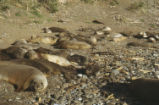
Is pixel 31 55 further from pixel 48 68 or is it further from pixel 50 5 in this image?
pixel 50 5

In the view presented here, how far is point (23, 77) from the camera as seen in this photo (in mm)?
4188

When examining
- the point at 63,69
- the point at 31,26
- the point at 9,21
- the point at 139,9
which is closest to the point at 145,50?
the point at 63,69

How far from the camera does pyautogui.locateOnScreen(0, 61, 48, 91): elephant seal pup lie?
403 cm

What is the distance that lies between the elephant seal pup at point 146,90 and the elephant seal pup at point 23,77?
150cm

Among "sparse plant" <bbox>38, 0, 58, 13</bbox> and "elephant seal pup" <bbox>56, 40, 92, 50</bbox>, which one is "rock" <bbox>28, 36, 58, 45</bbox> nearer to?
"elephant seal pup" <bbox>56, 40, 92, 50</bbox>

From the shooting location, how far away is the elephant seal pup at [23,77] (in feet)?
13.2

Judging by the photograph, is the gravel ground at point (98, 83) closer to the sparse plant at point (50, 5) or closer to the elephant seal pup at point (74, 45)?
the elephant seal pup at point (74, 45)

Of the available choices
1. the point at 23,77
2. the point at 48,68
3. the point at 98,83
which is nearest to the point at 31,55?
the point at 48,68

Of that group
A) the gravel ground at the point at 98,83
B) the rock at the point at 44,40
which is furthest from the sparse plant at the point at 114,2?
the gravel ground at the point at 98,83

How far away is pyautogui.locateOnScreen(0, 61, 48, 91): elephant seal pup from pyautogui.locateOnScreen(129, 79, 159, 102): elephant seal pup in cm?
150

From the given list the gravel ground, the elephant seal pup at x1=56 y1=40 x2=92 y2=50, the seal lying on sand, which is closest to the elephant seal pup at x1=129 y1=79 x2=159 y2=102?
the gravel ground

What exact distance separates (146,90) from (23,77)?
206cm

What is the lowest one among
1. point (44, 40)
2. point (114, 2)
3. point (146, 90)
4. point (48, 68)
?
point (44, 40)

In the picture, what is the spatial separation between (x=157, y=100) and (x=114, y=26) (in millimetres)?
9482
